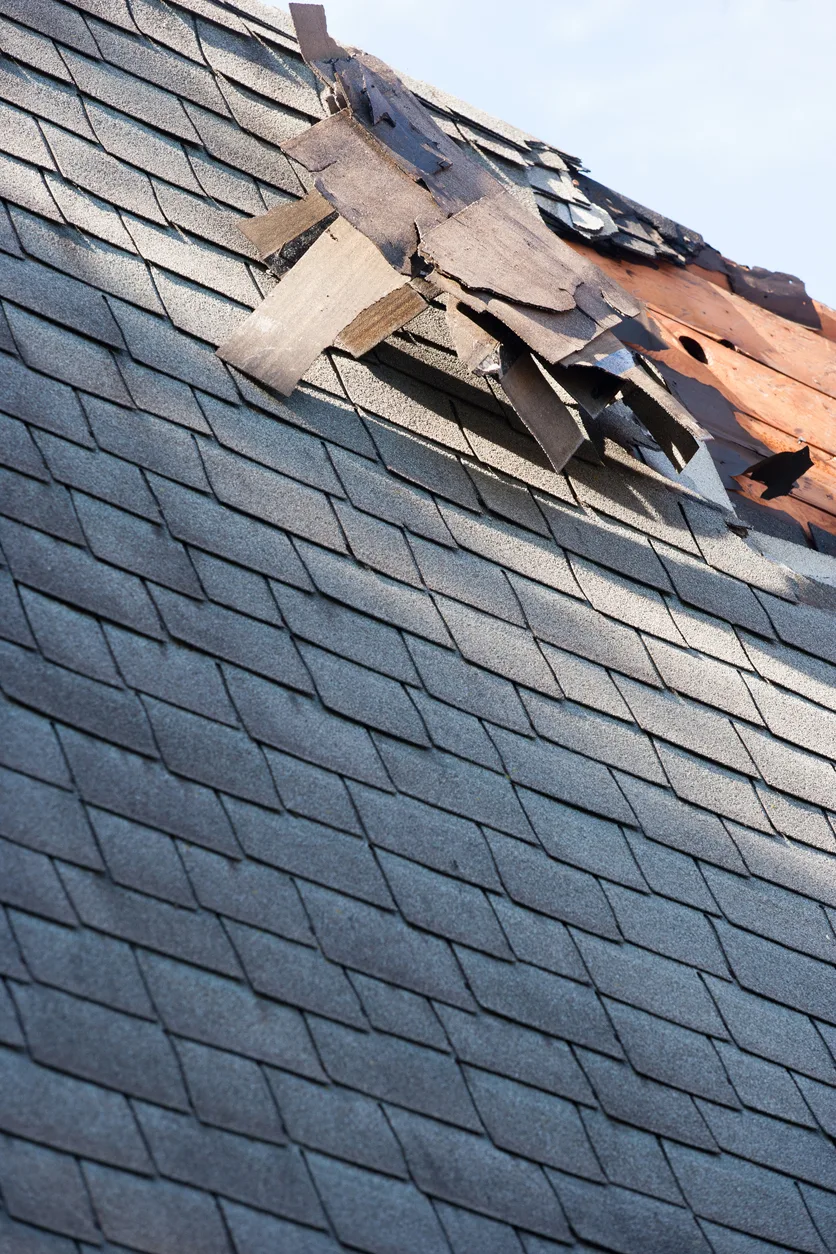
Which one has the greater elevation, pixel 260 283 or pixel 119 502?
pixel 260 283

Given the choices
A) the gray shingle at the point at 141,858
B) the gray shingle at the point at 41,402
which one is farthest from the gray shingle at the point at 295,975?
the gray shingle at the point at 41,402

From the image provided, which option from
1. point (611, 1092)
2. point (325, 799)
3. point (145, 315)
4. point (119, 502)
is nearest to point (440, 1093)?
point (611, 1092)

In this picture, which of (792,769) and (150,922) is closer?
(150,922)

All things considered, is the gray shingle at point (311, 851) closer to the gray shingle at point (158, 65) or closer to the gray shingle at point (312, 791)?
the gray shingle at point (312, 791)

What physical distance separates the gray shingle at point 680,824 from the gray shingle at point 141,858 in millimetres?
1103

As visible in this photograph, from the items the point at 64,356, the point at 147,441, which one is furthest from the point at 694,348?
the point at 64,356

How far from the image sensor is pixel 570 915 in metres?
2.73

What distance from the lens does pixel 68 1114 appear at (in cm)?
207

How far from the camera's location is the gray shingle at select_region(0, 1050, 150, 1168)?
80.2 inches

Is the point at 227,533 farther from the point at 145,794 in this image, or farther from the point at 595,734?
the point at 595,734

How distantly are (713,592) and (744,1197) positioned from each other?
1523mm

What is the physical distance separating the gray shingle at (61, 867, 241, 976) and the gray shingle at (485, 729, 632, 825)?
2.69ft

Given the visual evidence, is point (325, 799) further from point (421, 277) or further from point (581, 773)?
point (421, 277)

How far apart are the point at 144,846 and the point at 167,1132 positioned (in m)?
0.50
